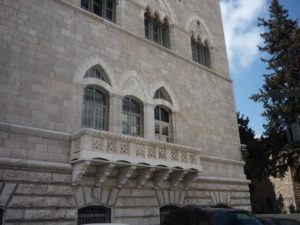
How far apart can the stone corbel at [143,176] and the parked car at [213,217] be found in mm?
3182

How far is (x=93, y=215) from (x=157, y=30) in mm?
10122

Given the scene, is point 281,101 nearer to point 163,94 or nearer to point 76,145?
point 163,94

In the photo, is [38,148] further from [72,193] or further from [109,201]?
[109,201]

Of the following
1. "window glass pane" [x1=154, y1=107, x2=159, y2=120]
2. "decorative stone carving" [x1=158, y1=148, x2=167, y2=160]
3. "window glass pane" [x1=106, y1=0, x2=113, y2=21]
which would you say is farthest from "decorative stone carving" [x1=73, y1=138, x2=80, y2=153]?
"window glass pane" [x1=106, y1=0, x2=113, y2=21]

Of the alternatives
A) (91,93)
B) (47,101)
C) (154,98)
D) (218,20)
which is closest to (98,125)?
(91,93)

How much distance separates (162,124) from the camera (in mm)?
14406

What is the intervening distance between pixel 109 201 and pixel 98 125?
2.87m

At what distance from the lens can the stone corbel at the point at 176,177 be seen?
41.7 feet

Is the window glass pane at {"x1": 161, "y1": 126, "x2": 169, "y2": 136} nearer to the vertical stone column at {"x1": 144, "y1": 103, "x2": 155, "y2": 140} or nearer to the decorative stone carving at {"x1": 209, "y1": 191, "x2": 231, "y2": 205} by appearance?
the vertical stone column at {"x1": 144, "y1": 103, "x2": 155, "y2": 140}

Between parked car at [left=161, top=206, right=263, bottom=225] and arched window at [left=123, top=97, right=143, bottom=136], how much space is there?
17.0 ft

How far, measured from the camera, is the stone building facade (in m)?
9.54

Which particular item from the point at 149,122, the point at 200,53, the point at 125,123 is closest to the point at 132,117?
the point at 125,123

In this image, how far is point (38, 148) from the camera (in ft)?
32.0

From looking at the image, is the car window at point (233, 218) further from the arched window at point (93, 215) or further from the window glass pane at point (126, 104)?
the window glass pane at point (126, 104)
